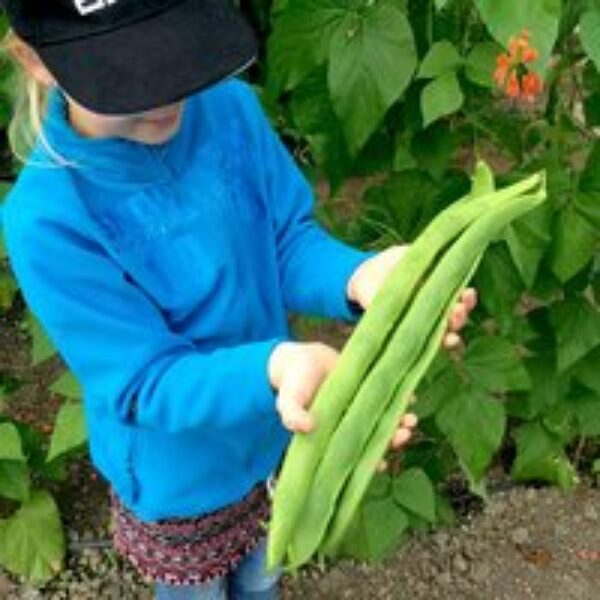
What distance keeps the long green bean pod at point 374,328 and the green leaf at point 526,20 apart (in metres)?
0.35

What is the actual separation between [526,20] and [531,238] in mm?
460

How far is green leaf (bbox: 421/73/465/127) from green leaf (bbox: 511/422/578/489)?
2.78 ft

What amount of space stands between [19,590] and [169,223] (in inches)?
49.8

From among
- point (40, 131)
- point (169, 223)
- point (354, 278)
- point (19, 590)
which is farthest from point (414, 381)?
point (19, 590)

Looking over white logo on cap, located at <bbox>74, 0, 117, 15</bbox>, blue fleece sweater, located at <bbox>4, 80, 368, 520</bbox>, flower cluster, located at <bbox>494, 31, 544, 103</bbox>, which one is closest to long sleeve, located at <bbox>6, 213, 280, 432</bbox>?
blue fleece sweater, located at <bbox>4, 80, 368, 520</bbox>

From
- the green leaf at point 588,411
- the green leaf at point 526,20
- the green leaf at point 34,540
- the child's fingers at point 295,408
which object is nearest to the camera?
the child's fingers at point 295,408

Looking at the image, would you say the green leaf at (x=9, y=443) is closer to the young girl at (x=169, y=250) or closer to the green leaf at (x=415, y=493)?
the young girl at (x=169, y=250)

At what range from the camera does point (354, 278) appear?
140cm

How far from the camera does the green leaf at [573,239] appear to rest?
1836 millimetres

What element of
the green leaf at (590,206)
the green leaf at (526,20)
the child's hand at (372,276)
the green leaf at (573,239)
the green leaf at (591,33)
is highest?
the green leaf at (526,20)

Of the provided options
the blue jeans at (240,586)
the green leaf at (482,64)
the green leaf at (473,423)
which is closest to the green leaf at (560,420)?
the green leaf at (473,423)

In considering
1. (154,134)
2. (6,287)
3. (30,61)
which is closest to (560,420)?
(6,287)

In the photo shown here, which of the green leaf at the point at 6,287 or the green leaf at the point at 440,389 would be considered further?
the green leaf at the point at 6,287

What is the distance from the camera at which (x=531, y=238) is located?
1.83 meters
